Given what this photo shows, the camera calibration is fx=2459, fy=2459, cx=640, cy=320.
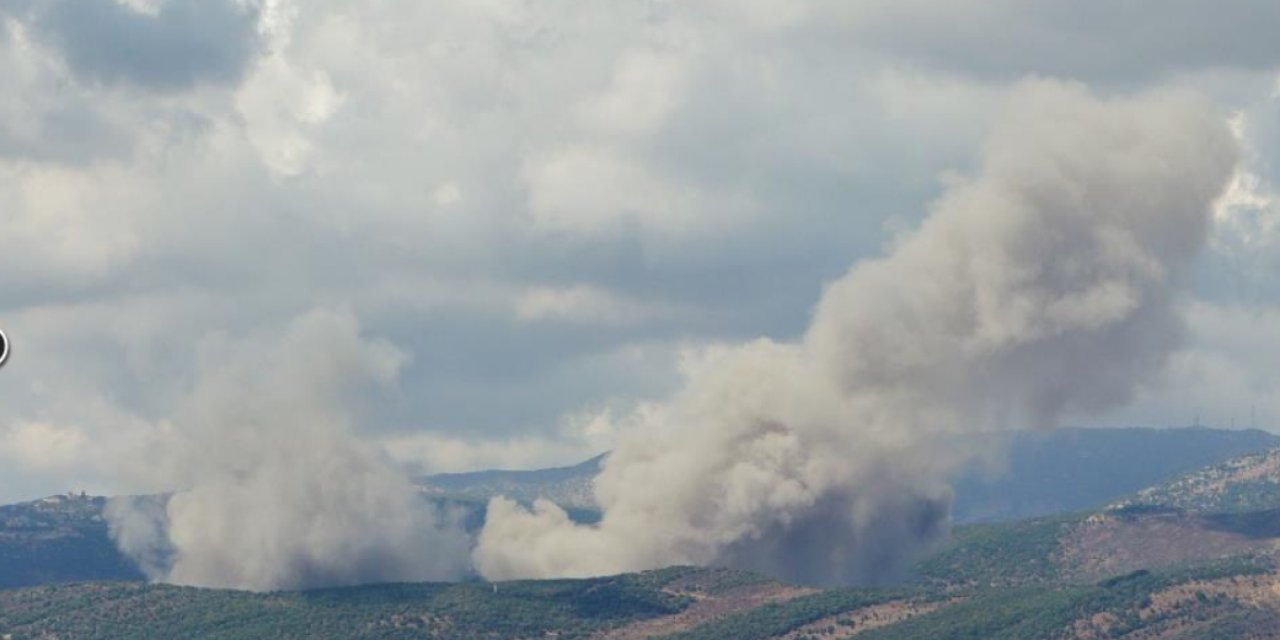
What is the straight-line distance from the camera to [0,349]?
7912 cm

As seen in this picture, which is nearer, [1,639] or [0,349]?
[0,349]

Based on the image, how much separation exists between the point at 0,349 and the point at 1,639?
4590 cm

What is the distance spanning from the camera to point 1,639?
121 m
